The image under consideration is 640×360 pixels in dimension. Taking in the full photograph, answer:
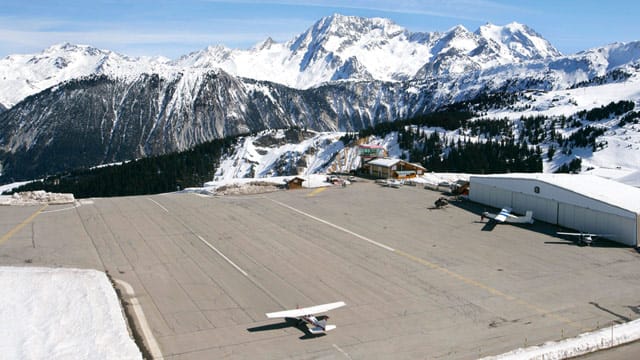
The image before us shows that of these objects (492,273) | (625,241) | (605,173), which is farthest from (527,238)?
(605,173)

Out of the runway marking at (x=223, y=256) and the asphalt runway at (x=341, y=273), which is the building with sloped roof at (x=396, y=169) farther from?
the runway marking at (x=223, y=256)

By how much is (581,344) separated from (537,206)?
28.1 meters

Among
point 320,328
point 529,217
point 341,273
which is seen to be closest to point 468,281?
point 341,273

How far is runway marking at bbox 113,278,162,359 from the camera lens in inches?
908

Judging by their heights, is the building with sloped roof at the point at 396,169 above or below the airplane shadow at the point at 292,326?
above

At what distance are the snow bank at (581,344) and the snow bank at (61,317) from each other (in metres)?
16.6

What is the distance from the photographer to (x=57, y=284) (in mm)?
31203

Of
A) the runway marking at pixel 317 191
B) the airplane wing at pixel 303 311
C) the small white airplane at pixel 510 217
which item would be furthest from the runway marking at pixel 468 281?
the runway marking at pixel 317 191

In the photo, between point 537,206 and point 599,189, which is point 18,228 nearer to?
point 537,206

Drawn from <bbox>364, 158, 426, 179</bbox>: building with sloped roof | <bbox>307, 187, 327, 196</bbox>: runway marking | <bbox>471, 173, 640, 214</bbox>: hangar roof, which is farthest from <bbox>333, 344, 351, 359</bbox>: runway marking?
<bbox>364, 158, 426, 179</bbox>: building with sloped roof

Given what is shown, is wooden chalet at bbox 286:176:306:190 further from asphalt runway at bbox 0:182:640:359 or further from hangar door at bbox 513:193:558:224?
hangar door at bbox 513:193:558:224

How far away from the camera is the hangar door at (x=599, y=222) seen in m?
41.0

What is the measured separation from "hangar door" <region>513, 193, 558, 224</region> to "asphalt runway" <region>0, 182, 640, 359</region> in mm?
1711

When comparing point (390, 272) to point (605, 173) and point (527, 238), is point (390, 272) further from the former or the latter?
point (605, 173)
